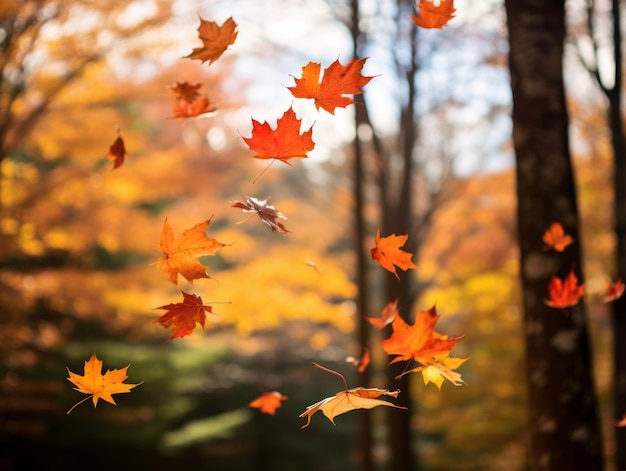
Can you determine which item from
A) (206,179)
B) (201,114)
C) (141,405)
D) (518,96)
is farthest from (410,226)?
(141,405)

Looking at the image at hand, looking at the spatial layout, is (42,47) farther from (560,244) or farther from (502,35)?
(560,244)

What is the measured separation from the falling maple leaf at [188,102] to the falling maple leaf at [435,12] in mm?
763

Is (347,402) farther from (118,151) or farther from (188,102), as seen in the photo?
(188,102)

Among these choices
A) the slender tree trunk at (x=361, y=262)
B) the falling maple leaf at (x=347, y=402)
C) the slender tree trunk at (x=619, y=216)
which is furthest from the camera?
the slender tree trunk at (x=361, y=262)

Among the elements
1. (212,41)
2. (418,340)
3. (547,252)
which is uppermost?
(212,41)

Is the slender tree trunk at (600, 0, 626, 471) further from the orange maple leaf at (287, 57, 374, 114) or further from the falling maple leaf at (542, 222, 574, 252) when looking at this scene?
the orange maple leaf at (287, 57, 374, 114)

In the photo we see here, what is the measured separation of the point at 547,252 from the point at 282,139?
4.09 feet

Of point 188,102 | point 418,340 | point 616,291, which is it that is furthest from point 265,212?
point 616,291

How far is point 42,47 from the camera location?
5371 millimetres

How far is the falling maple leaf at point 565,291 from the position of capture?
2162 millimetres

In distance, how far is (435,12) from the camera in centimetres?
182

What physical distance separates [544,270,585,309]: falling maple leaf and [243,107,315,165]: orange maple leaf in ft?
3.43

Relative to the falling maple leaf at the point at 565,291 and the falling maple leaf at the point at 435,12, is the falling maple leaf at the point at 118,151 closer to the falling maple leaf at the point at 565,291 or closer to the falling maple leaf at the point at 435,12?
the falling maple leaf at the point at 435,12

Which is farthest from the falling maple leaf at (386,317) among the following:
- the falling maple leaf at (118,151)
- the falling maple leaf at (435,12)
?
the falling maple leaf at (118,151)
